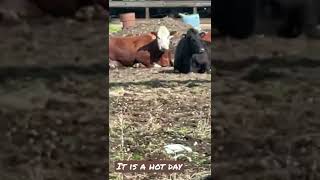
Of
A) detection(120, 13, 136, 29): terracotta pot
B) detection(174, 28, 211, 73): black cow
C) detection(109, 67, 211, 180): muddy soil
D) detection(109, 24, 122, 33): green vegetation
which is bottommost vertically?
detection(109, 67, 211, 180): muddy soil

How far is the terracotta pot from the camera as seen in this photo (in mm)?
4148

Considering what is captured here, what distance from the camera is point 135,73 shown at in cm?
442

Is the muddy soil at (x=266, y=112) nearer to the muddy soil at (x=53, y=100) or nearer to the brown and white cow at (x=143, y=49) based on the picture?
the brown and white cow at (x=143, y=49)

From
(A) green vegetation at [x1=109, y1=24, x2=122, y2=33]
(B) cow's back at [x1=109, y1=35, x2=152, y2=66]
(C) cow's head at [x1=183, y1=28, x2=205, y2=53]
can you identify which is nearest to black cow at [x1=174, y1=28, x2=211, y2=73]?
(C) cow's head at [x1=183, y1=28, x2=205, y2=53]

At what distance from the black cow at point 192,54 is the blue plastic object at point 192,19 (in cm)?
4

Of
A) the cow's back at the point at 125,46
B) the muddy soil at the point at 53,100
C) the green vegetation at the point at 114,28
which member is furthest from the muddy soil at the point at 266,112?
the muddy soil at the point at 53,100

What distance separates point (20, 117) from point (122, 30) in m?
0.75

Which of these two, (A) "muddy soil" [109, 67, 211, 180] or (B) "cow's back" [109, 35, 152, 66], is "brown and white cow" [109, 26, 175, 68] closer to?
(B) "cow's back" [109, 35, 152, 66]

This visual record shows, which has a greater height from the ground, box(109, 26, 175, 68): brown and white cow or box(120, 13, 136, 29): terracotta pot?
box(120, 13, 136, 29): terracotta pot

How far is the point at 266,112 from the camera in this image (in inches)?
174

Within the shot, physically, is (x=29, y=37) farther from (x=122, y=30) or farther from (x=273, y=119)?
(x=273, y=119)

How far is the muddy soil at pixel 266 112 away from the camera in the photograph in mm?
4328

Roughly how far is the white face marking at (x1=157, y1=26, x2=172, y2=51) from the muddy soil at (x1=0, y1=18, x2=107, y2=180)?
1.12ft

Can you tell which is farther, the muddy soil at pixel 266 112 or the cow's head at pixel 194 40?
the muddy soil at pixel 266 112
